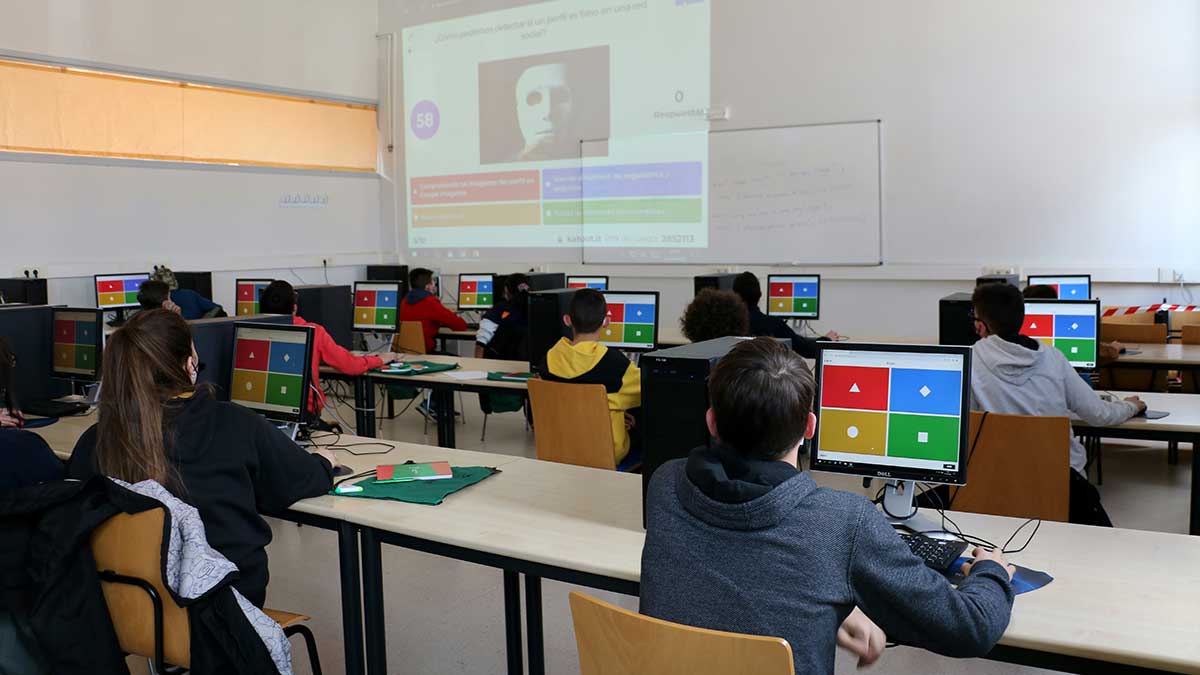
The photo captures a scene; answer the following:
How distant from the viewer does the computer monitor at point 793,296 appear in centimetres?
684

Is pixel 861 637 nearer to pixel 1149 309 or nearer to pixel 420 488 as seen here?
pixel 420 488

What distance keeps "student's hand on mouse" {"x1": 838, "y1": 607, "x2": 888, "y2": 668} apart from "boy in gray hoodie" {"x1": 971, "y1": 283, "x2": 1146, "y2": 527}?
5.80 ft

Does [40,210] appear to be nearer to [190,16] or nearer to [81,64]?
[81,64]

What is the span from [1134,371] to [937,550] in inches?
157

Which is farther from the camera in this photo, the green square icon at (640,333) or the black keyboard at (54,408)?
the green square icon at (640,333)

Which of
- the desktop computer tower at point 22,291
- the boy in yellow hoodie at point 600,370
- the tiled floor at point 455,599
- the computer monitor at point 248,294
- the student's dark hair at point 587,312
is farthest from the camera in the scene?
the computer monitor at point 248,294

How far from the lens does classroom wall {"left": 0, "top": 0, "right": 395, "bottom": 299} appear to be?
7441 mm

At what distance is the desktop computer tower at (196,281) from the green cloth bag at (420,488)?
20.7ft

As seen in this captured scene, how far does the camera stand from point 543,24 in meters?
8.78

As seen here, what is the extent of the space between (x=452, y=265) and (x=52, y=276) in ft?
11.9

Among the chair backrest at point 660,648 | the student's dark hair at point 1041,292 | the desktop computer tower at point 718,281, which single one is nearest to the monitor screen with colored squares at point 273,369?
the chair backrest at point 660,648

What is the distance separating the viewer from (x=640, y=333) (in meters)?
5.17

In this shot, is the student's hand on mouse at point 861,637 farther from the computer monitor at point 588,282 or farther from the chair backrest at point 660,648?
the computer monitor at point 588,282

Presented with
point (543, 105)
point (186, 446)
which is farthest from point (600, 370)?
point (543, 105)
